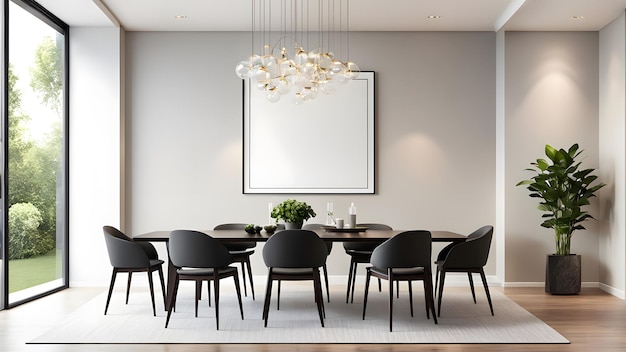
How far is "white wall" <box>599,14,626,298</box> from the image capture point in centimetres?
678

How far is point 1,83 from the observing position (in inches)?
234

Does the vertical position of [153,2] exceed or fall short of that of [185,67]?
it exceeds it

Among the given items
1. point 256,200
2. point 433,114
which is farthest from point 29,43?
point 433,114

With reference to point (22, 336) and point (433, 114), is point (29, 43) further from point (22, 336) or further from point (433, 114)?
point (433, 114)

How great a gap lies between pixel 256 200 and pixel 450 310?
2783 mm

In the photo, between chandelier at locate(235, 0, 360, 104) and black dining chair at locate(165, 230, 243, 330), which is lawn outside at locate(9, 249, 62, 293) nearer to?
black dining chair at locate(165, 230, 243, 330)

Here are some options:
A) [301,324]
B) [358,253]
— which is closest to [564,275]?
[358,253]

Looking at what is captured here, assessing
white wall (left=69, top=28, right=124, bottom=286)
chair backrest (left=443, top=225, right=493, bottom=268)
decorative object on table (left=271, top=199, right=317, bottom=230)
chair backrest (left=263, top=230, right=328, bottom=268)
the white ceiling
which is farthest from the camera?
white wall (left=69, top=28, right=124, bottom=286)

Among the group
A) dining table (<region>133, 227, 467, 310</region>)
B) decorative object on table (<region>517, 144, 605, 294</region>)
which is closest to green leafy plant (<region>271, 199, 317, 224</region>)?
dining table (<region>133, 227, 467, 310</region>)

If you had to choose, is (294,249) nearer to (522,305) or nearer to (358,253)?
(358,253)

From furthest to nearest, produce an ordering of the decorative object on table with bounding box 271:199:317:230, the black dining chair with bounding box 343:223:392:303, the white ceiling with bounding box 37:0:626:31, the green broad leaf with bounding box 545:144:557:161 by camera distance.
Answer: the green broad leaf with bounding box 545:144:557:161 → the white ceiling with bounding box 37:0:626:31 → the black dining chair with bounding box 343:223:392:303 → the decorative object on table with bounding box 271:199:317:230

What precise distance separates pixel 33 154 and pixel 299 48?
2848 mm

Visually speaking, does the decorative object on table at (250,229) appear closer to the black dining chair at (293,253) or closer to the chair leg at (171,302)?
the black dining chair at (293,253)

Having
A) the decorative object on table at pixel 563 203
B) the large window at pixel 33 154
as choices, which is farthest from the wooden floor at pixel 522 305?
the large window at pixel 33 154
